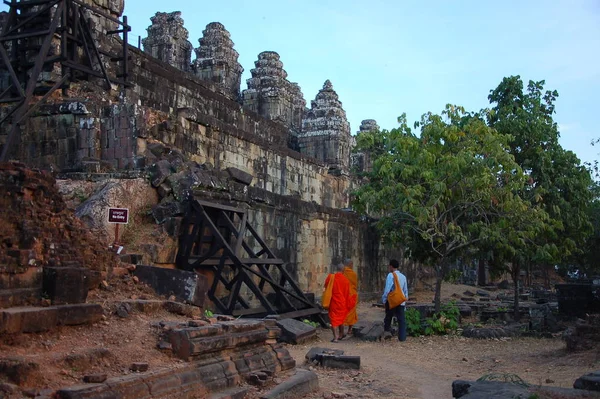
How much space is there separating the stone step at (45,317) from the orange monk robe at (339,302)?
6.23m

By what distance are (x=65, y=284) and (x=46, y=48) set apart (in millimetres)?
8412

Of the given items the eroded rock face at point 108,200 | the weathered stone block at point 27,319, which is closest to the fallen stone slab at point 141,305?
the weathered stone block at point 27,319

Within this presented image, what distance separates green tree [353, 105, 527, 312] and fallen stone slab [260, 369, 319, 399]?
6.59 m

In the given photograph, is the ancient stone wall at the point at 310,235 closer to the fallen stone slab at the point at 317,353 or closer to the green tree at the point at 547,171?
the fallen stone slab at the point at 317,353

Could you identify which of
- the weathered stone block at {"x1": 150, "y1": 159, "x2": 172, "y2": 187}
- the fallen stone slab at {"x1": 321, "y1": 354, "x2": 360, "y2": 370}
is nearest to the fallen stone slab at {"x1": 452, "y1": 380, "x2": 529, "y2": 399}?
the fallen stone slab at {"x1": 321, "y1": 354, "x2": 360, "y2": 370}

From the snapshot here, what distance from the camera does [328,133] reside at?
918 inches

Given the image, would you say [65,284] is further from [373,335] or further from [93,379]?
[373,335]

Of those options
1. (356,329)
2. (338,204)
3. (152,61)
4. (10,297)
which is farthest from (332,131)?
(10,297)

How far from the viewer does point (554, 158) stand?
16.3 meters

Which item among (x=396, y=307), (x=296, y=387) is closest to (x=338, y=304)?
(x=396, y=307)

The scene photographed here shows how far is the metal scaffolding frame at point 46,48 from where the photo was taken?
12.9 meters

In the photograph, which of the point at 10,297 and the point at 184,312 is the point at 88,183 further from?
the point at 10,297

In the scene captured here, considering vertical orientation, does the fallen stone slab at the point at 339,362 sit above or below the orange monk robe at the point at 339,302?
below

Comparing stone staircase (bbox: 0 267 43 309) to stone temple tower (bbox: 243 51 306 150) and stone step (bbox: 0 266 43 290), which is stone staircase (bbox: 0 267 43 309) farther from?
stone temple tower (bbox: 243 51 306 150)
